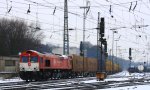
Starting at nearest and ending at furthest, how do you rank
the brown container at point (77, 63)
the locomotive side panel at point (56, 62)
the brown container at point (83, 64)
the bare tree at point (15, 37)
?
the locomotive side panel at point (56, 62) → the brown container at point (77, 63) → the brown container at point (83, 64) → the bare tree at point (15, 37)

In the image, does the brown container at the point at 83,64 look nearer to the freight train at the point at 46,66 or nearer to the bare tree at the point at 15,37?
the freight train at the point at 46,66

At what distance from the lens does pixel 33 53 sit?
141ft

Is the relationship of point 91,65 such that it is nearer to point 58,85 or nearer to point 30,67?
point 30,67

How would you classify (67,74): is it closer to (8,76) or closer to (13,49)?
(8,76)

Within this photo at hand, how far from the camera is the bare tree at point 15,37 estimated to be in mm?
90919

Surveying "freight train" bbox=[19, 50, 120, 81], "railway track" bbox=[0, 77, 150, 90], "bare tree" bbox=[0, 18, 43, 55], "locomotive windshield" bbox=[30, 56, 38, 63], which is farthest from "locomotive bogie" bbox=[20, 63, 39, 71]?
"bare tree" bbox=[0, 18, 43, 55]

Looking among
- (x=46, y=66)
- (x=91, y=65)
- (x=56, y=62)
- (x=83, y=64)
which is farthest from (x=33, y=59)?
(x=91, y=65)

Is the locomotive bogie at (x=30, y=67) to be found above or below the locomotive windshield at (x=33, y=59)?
below

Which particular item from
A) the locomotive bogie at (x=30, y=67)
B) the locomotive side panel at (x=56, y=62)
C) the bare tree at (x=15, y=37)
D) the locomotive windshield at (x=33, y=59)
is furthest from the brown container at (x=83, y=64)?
the bare tree at (x=15, y=37)

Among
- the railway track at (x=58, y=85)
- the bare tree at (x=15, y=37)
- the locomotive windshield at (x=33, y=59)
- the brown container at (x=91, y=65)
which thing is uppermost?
the bare tree at (x=15, y=37)

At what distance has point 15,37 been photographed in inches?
3787

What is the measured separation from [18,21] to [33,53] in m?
58.4

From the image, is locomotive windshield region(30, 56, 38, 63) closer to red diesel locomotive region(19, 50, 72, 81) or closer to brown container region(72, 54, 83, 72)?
red diesel locomotive region(19, 50, 72, 81)

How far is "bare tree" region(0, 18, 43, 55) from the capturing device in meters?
90.9
